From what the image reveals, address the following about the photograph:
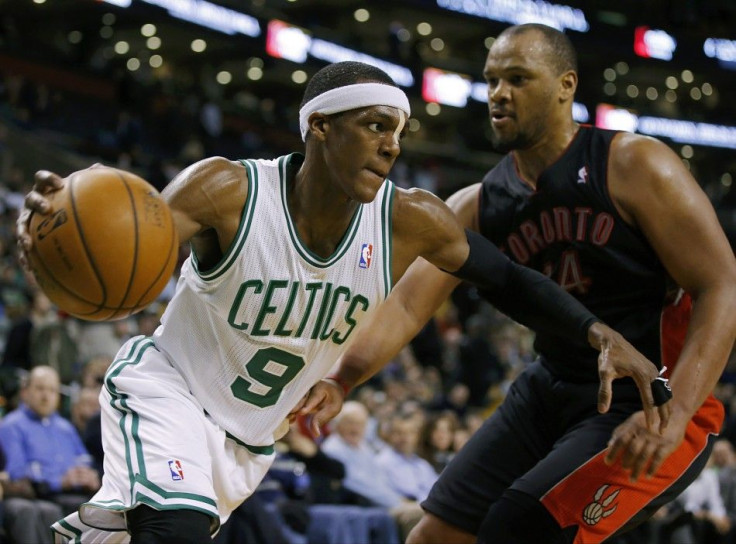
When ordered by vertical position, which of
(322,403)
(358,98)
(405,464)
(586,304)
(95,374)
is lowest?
(405,464)

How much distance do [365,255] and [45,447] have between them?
4589 mm

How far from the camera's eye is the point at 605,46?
29.3 meters

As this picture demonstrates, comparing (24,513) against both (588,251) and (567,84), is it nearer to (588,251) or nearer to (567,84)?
(588,251)

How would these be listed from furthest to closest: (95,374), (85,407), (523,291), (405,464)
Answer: (405,464), (95,374), (85,407), (523,291)

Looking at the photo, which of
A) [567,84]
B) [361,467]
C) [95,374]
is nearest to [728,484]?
[361,467]

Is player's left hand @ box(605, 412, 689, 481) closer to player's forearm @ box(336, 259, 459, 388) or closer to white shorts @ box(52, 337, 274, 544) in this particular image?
player's forearm @ box(336, 259, 459, 388)

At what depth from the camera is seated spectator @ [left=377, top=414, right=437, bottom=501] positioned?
30.8ft

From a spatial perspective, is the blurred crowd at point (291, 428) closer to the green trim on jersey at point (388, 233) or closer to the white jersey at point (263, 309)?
the green trim on jersey at point (388, 233)

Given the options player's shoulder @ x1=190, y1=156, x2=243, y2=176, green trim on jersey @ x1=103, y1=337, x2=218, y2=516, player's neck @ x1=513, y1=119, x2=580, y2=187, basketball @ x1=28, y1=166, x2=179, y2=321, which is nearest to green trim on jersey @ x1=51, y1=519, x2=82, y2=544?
green trim on jersey @ x1=103, y1=337, x2=218, y2=516

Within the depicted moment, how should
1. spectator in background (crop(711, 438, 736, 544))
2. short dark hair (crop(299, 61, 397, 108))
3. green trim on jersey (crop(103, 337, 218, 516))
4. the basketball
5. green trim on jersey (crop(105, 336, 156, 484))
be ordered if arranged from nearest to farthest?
the basketball, green trim on jersey (crop(103, 337, 218, 516)), green trim on jersey (crop(105, 336, 156, 484)), short dark hair (crop(299, 61, 397, 108)), spectator in background (crop(711, 438, 736, 544))

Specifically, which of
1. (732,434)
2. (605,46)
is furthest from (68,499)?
(605,46)

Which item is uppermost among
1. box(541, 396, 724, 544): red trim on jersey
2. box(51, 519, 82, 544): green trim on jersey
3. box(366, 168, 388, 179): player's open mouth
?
box(366, 168, 388, 179): player's open mouth

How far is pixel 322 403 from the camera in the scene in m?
4.05

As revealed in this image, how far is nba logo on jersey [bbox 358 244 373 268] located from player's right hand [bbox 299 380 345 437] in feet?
1.80
